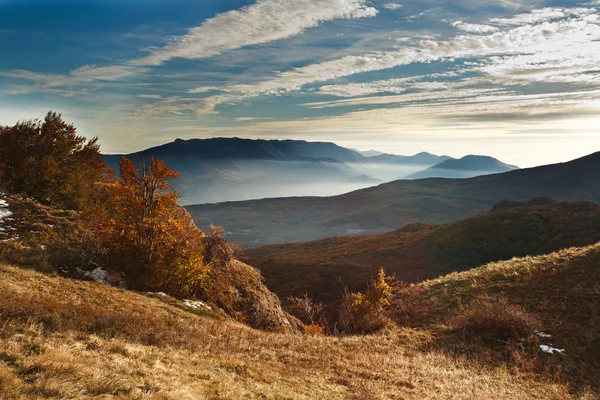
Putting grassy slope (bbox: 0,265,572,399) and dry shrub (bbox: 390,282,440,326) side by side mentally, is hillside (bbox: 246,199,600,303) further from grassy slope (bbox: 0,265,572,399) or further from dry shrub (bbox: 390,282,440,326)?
grassy slope (bbox: 0,265,572,399)

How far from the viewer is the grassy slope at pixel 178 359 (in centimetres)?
761

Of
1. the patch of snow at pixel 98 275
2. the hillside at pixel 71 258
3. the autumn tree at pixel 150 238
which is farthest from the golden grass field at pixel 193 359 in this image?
the autumn tree at pixel 150 238

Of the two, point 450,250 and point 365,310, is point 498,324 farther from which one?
point 450,250

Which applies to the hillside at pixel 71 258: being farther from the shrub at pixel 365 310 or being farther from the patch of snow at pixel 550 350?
the patch of snow at pixel 550 350

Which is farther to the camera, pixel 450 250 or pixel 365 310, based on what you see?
pixel 450 250

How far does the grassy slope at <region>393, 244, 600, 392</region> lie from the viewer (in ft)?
56.6

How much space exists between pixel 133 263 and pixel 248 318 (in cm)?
1094

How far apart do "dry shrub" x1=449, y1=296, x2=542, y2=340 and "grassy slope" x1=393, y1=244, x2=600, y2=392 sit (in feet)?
3.18

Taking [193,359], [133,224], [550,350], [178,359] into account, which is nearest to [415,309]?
[550,350]

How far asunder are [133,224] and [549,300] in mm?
31997

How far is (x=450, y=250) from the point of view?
82.8 m

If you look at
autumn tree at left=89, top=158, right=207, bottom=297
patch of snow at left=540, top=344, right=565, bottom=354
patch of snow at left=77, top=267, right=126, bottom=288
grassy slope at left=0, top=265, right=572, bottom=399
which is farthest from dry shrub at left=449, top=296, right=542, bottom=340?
patch of snow at left=77, top=267, right=126, bottom=288

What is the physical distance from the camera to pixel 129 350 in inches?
406

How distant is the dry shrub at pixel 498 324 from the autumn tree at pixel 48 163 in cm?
3772
